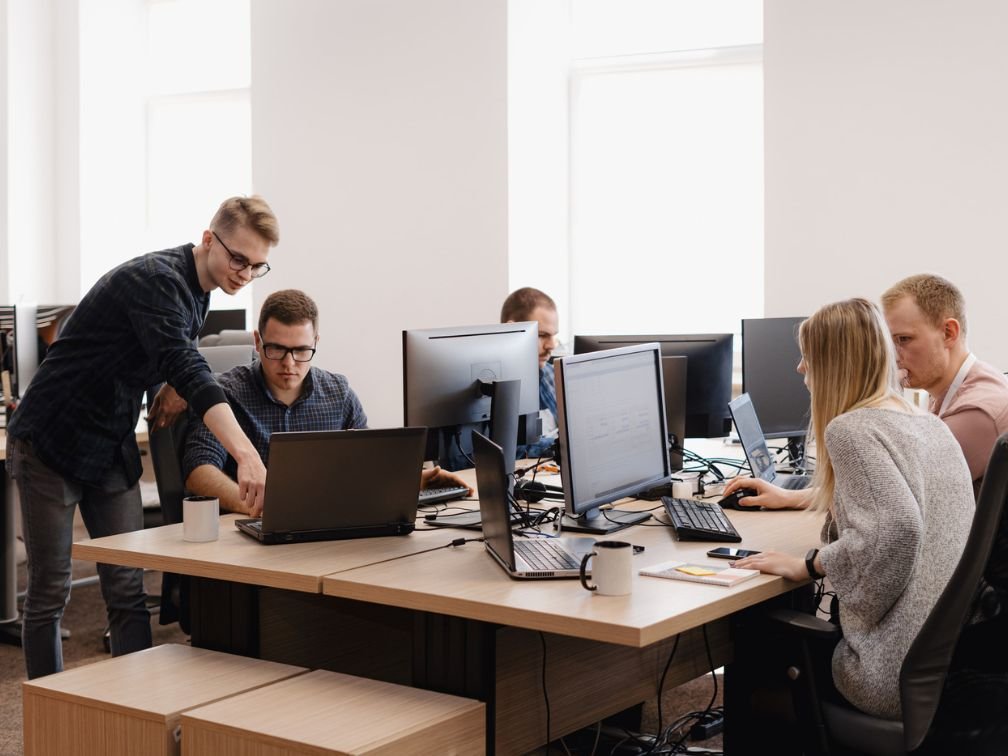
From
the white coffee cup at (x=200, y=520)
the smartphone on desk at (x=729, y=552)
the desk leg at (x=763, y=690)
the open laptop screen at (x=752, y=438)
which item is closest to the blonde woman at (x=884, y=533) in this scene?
the smartphone on desk at (x=729, y=552)

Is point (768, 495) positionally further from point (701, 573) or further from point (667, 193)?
point (667, 193)

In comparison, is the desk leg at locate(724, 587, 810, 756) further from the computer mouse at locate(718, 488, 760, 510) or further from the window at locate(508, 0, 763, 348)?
the window at locate(508, 0, 763, 348)

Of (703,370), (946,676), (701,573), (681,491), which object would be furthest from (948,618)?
(703,370)

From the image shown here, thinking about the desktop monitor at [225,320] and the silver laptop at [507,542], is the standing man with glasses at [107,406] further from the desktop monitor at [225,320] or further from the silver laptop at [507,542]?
the desktop monitor at [225,320]

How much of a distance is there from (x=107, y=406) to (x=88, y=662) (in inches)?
50.7

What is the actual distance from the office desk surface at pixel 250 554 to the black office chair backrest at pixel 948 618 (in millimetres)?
982

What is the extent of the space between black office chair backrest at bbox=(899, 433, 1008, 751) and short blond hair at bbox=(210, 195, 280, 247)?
5.64ft

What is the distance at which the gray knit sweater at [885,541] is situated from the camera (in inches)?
76.9

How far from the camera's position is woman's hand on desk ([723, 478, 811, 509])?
283 cm

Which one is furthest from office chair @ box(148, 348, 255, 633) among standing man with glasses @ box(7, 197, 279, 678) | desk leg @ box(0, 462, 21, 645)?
desk leg @ box(0, 462, 21, 645)

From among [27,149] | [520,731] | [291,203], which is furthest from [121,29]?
[520,731]

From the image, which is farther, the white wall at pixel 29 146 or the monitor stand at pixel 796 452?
the white wall at pixel 29 146

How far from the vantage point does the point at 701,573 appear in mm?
2084

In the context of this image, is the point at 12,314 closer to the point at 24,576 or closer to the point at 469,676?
the point at 24,576
